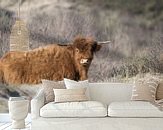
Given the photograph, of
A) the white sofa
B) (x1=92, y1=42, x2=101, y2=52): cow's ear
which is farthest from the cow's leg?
the white sofa

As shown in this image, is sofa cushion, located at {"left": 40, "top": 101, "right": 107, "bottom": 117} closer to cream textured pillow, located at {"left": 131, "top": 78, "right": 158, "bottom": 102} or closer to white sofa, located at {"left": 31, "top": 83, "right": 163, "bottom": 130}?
white sofa, located at {"left": 31, "top": 83, "right": 163, "bottom": 130}

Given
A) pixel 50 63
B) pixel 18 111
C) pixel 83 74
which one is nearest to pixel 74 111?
pixel 18 111

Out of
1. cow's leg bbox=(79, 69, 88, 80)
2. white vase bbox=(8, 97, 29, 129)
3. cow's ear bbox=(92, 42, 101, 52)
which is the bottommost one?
white vase bbox=(8, 97, 29, 129)

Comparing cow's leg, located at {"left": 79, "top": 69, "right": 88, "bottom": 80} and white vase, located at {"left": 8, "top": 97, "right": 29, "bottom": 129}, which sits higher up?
cow's leg, located at {"left": 79, "top": 69, "right": 88, "bottom": 80}

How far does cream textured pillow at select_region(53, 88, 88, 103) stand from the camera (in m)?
4.92

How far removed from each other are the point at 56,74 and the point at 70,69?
254 millimetres

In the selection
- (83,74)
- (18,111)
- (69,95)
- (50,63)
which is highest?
(50,63)

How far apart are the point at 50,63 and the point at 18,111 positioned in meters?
1.20

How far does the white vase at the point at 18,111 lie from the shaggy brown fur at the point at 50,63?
2.87 ft

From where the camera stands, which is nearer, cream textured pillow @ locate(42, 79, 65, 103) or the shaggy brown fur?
cream textured pillow @ locate(42, 79, 65, 103)

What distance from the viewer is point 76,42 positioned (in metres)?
6.04

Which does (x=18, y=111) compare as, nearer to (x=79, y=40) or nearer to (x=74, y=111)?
(x=74, y=111)

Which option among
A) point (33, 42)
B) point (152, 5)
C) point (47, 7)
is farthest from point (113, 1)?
point (33, 42)

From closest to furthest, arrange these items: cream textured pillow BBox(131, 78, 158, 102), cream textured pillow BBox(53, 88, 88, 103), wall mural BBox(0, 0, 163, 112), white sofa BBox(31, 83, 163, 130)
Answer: white sofa BBox(31, 83, 163, 130), cream textured pillow BBox(53, 88, 88, 103), cream textured pillow BBox(131, 78, 158, 102), wall mural BBox(0, 0, 163, 112)
